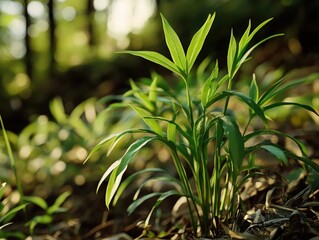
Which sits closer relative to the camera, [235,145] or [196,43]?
[235,145]

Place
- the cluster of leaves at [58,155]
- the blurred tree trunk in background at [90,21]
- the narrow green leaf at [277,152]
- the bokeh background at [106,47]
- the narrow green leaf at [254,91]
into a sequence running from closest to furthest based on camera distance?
1. the narrow green leaf at [277,152]
2. the narrow green leaf at [254,91]
3. the cluster of leaves at [58,155]
4. the bokeh background at [106,47]
5. the blurred tree trunk in background at [90,21]

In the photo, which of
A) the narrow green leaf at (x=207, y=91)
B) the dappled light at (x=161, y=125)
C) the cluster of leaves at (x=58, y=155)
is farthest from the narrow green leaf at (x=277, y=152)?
the cluster of leaves at (x=58, y=155)

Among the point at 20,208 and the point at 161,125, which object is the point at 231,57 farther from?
the point at 161,125

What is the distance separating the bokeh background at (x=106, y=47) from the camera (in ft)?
10.1

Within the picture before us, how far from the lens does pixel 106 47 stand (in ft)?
14.2

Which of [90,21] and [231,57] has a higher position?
[90,21]

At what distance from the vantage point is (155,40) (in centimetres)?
383

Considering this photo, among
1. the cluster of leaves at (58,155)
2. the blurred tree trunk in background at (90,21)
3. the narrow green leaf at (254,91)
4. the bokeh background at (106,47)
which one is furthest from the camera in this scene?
the blurred tree trunk in background at (90,21)

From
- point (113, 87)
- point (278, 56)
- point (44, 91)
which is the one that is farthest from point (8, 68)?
point (278, 56)

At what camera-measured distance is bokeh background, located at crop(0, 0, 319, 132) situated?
10.1 feet

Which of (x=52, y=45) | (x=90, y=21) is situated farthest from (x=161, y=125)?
(x=90, y=21)

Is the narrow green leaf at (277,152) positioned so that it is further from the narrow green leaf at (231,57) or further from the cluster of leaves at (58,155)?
the cluster of leaves at (58,155)

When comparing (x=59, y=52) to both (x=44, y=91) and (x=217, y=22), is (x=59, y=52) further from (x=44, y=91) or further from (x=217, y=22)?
(x=217, y=22)

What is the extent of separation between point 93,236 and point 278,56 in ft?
7.85
